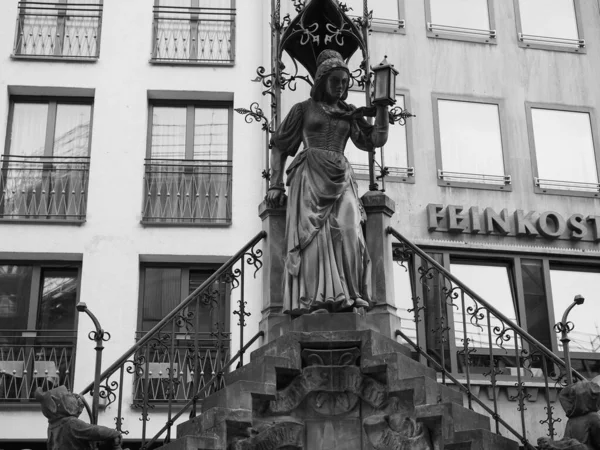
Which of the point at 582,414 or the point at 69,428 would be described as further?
the point at 582,414

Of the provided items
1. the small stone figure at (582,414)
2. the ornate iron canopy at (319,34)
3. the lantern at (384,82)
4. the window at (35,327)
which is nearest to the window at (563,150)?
the window at (35,327)

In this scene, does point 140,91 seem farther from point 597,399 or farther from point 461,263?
point 597,399

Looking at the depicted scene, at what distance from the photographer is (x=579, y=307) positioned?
2191 centimetres

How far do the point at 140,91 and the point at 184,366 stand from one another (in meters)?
5.66

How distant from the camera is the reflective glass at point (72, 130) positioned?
74.0ft

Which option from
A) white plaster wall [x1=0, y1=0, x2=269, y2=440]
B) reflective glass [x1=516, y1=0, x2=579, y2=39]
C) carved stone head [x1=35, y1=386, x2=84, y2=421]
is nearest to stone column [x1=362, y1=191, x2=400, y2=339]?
carved stone head [x1=35, y1=386, x2=84, y2=421]

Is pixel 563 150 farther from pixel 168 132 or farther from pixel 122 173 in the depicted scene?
pixel 122 173

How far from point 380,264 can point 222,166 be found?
1070 centimetres

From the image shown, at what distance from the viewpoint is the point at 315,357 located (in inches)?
435

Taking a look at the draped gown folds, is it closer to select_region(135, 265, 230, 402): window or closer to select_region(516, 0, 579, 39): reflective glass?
select_region(135, 265, 230, 402): window

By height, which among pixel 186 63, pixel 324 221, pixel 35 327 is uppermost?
pixel 186 63

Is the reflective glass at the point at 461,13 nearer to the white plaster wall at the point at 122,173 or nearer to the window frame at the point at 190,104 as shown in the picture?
the white plaster wall at the point at 122,173

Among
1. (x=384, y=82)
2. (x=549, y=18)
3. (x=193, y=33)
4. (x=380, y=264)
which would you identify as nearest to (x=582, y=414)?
(x=380, y=264)

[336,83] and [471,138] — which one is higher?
[471,138]
